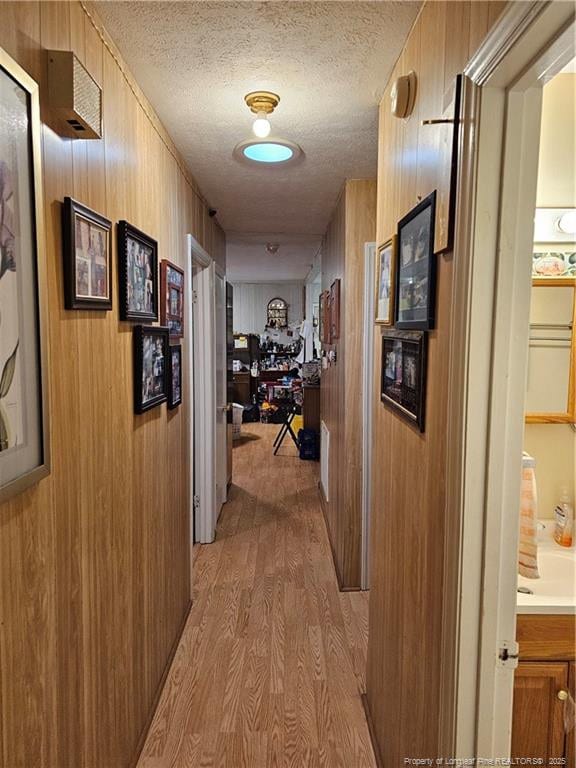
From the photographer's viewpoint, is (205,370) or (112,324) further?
(205,370)

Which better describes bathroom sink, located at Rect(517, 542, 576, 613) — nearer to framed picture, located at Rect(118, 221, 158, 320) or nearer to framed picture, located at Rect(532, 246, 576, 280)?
framed picture, located at Rect(532, 246, 576, 280)

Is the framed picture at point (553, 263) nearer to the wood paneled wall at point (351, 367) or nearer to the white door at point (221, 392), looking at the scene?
the wood paneled wall at point (351, 367)

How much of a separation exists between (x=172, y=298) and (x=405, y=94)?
1.30 metres

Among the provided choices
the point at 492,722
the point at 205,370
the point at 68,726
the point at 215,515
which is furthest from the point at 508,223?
the point at 215,515

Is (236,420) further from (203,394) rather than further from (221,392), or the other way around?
(203,394)

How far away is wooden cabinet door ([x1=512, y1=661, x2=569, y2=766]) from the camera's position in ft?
4.42

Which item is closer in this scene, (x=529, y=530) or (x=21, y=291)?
(x=21, y=291)

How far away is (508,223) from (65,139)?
1025 millimetres

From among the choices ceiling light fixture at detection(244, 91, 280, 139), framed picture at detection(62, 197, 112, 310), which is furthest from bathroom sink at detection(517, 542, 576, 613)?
ceiling light fixture at detection(244, 91, 280, 139)

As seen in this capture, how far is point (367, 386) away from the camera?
9.76 feet

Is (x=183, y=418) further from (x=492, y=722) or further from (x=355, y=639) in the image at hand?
(x=492, y=722)

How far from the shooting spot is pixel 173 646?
246 centimetres

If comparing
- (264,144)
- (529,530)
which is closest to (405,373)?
(529,530)

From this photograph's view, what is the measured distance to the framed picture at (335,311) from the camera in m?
3.34
